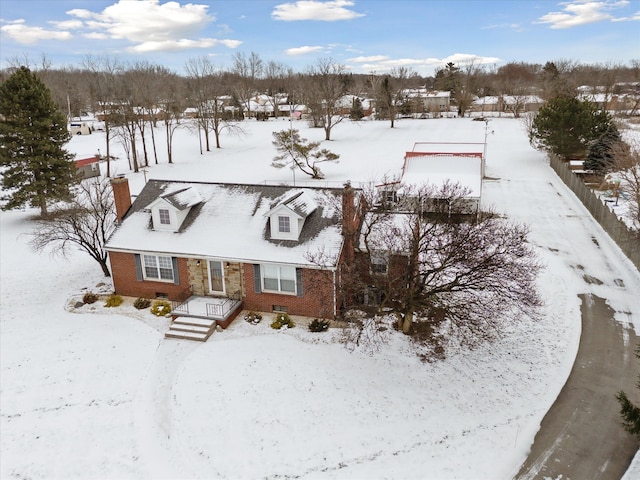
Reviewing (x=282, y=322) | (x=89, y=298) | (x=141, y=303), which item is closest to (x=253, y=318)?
(x=282, y=322)

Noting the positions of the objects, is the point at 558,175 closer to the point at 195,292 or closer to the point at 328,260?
the point at 328,260

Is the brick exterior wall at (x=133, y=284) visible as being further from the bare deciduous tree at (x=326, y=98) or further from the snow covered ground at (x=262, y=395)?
the bare deciduous tree at (x=326, y=98)

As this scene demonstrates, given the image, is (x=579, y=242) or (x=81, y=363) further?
(x=579, y=242)

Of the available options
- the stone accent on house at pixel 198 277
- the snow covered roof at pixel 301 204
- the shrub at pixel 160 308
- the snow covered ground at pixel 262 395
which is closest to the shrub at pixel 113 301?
the snow covered ground at pixel 262 395

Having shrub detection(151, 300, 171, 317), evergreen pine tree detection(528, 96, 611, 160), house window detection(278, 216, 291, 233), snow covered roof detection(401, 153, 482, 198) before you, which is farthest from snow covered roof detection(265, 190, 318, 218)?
evergreen pine tree detection(528, 96, 611, 160)

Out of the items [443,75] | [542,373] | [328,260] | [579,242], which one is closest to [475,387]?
[542,373]
